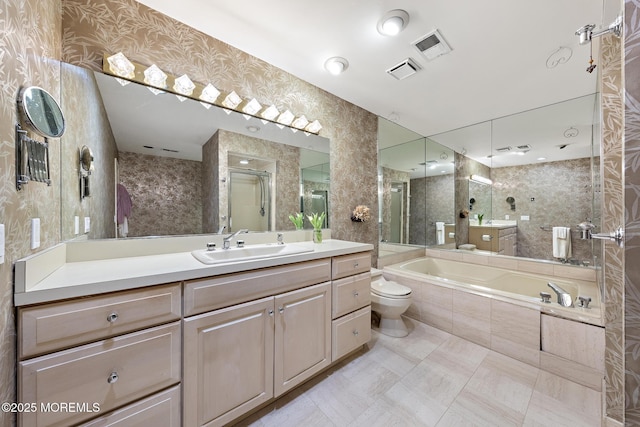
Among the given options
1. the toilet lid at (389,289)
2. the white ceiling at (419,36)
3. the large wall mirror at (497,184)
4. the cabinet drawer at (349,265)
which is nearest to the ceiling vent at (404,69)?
the white ceiling at (419,36)

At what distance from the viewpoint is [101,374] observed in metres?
0.84

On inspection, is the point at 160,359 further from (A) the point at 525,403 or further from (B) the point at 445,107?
(B) the point at 445,107

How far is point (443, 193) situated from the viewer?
3.61 metres

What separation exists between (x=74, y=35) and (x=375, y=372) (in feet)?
9.15

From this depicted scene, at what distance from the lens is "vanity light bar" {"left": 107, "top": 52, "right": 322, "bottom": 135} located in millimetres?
1325

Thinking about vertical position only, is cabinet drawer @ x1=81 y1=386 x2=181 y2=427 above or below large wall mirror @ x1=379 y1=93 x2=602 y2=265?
below

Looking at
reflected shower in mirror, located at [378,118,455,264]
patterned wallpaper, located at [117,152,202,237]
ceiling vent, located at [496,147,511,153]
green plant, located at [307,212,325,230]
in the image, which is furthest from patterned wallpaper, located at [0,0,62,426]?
ceiling vent, located at [496,147,511,153]

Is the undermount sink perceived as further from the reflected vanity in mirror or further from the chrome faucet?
the reflected vanity in mirror

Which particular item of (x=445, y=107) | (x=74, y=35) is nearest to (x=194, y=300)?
(x=74, y=35)

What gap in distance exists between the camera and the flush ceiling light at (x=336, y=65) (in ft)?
6.03

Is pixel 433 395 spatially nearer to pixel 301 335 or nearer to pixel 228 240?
pixel 301 335

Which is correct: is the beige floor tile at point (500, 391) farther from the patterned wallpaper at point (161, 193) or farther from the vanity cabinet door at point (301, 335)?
the patterned wallpaper at point (161, 193)

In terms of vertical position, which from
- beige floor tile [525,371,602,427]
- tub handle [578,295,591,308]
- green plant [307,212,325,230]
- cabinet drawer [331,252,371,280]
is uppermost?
green plant [307,212,325,230]

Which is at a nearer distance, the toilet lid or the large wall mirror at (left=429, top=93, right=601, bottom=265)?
the toilet lid
